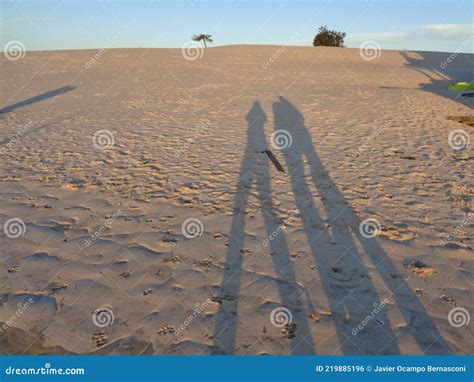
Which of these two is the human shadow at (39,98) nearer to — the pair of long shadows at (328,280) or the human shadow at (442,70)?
the pair of long shadows at (328,280)

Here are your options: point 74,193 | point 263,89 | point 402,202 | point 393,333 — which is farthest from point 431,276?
point 263,89

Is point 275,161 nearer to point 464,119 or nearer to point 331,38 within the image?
point 464,119

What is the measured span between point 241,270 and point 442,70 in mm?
31002

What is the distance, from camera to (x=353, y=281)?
3.95m

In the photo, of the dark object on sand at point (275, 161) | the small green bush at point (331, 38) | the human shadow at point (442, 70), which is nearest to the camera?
the dark object on sand at point (275, 161)

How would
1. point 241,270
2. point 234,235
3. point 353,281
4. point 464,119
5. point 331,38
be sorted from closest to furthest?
point 353,281
point 241,270
point 234,235
point 464,119
point 331,38

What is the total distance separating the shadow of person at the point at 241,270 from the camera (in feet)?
10.6

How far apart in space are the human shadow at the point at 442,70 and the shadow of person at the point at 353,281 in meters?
11.5

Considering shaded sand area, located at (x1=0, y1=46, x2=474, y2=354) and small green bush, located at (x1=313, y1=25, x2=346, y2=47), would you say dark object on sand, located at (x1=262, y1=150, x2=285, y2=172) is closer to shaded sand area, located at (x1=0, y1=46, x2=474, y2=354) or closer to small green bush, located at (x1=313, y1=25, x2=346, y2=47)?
shaded sand area, located at (x1=0, y1=46, x2=474, y2=354)

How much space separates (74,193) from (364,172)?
529cm

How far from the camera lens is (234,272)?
4.07 meters

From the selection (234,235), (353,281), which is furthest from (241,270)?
(353,281)

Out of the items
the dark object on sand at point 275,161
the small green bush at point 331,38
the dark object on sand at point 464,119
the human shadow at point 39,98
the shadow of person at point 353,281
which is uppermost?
the small green bush at point 331,38

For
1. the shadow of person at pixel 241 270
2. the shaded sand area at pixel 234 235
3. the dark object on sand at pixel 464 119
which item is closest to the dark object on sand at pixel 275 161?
the shaded sand area at pixel 234 235
